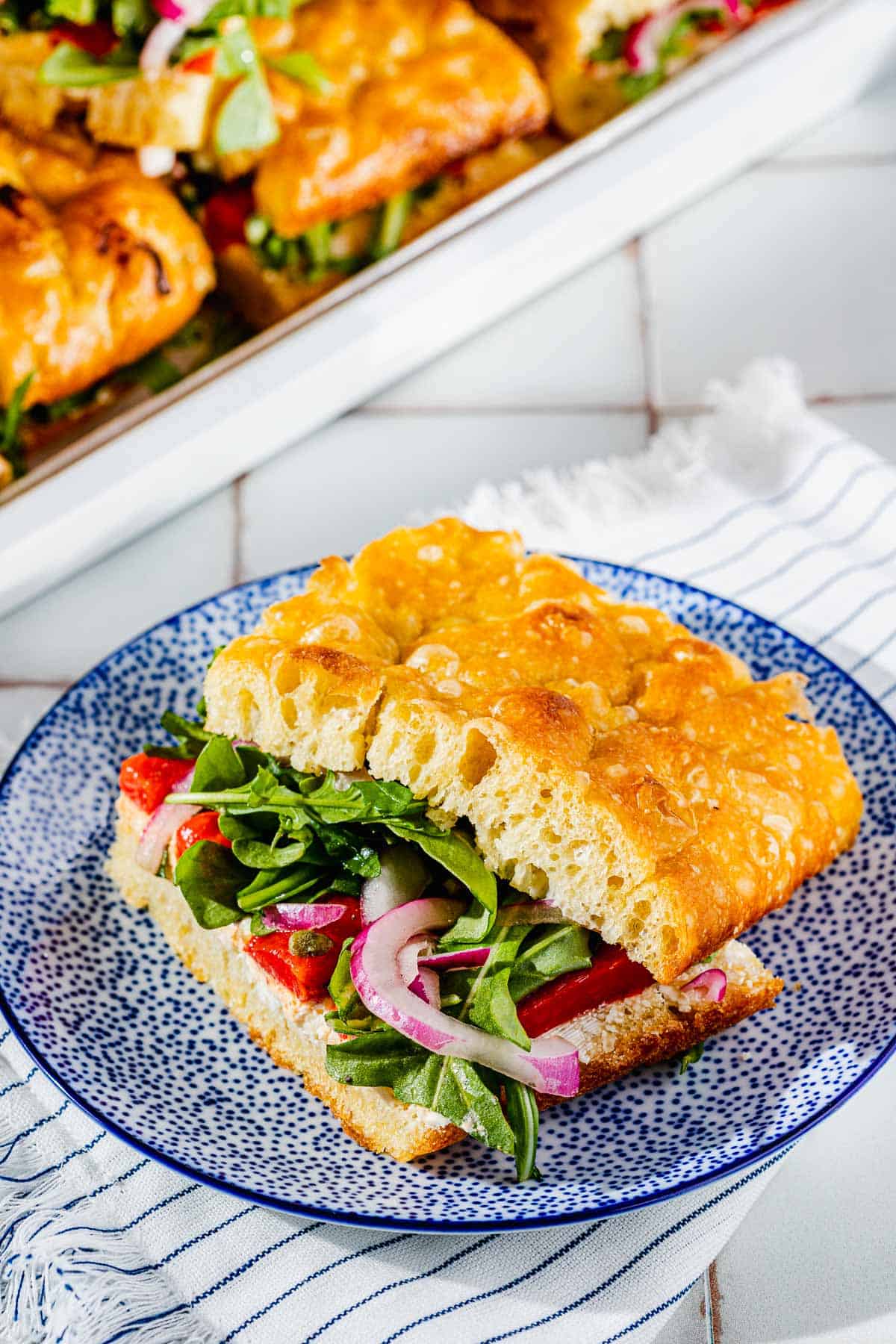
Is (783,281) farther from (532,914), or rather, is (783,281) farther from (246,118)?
(532,914)

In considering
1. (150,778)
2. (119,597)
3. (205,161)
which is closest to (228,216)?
(205,161)

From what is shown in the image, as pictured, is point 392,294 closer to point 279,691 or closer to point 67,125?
point 67,125

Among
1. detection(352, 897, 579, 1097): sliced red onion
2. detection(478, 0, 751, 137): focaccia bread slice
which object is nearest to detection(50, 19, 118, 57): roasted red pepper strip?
detection(478, 0, 751, 137): focaccia bread slice

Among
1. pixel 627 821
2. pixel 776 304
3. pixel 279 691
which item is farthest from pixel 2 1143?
pixel 776 304

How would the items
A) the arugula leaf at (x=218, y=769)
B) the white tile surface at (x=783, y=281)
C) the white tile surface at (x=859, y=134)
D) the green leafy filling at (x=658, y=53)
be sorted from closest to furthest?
the arugula leaf at (x=218, y=769) < the white tile surface at (x=783, y=281) < the green leafy filling at (x=658, y=53) < the white tile surface at (x=859, y=134)

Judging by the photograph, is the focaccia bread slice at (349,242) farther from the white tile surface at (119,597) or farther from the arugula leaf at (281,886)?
the arugula leaf at (281,886)

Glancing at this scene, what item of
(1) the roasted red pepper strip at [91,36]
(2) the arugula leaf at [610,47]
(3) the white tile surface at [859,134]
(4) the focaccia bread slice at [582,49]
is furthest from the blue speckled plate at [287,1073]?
(3) the white tile surface at [859,134]
